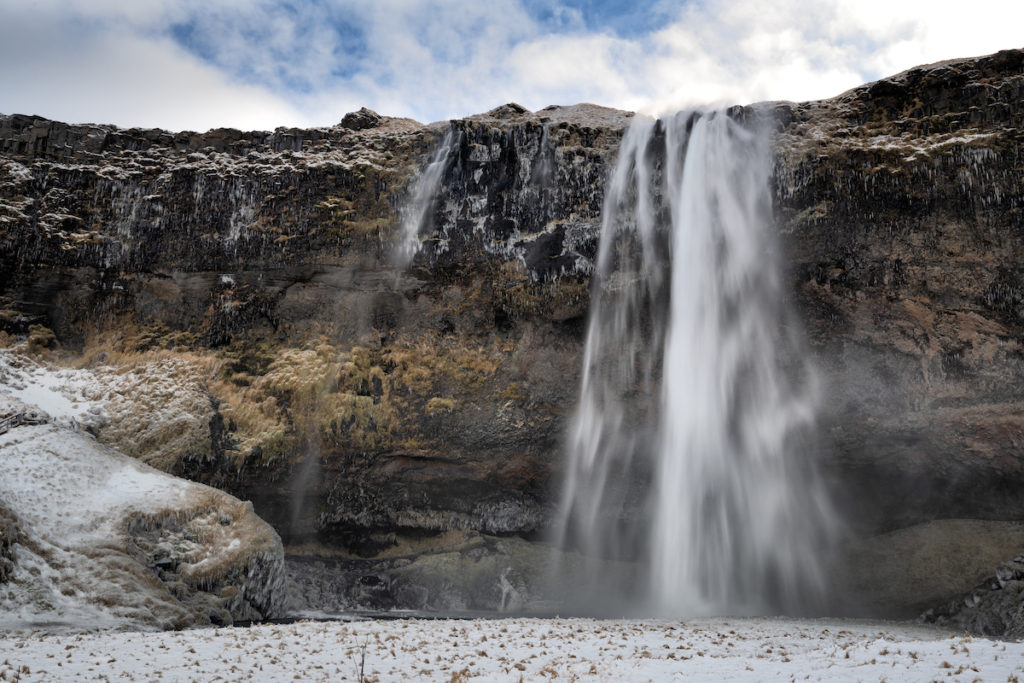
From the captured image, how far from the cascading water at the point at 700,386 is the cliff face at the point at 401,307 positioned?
2.54 ft

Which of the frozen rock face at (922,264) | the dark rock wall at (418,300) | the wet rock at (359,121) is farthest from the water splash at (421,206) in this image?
the frozen rock face at (922,264)

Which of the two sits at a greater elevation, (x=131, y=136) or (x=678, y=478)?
(x=131, y=136)

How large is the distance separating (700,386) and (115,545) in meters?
16.9

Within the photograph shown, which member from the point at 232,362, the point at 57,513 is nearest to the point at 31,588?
the point at 57,513

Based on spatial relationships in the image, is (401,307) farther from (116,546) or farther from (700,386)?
(116,546)

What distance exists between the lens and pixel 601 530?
81.6ft

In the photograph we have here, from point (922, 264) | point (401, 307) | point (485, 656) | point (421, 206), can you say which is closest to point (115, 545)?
point (485, 656)

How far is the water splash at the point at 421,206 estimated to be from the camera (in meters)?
23.3

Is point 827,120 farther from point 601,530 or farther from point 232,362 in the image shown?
point 232,362

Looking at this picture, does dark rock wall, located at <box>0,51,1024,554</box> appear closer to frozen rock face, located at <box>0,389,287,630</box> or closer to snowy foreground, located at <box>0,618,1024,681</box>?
frozen rock face, located at <box>0,389,287,630</box>

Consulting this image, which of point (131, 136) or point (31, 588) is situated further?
point (131, 136)

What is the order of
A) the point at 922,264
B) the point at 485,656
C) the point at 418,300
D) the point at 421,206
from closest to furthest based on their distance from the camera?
the point at 485,656
the point at 922,264
the point at 421,206
the point at 418,300

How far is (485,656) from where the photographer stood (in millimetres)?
10438

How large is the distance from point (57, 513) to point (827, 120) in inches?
906
